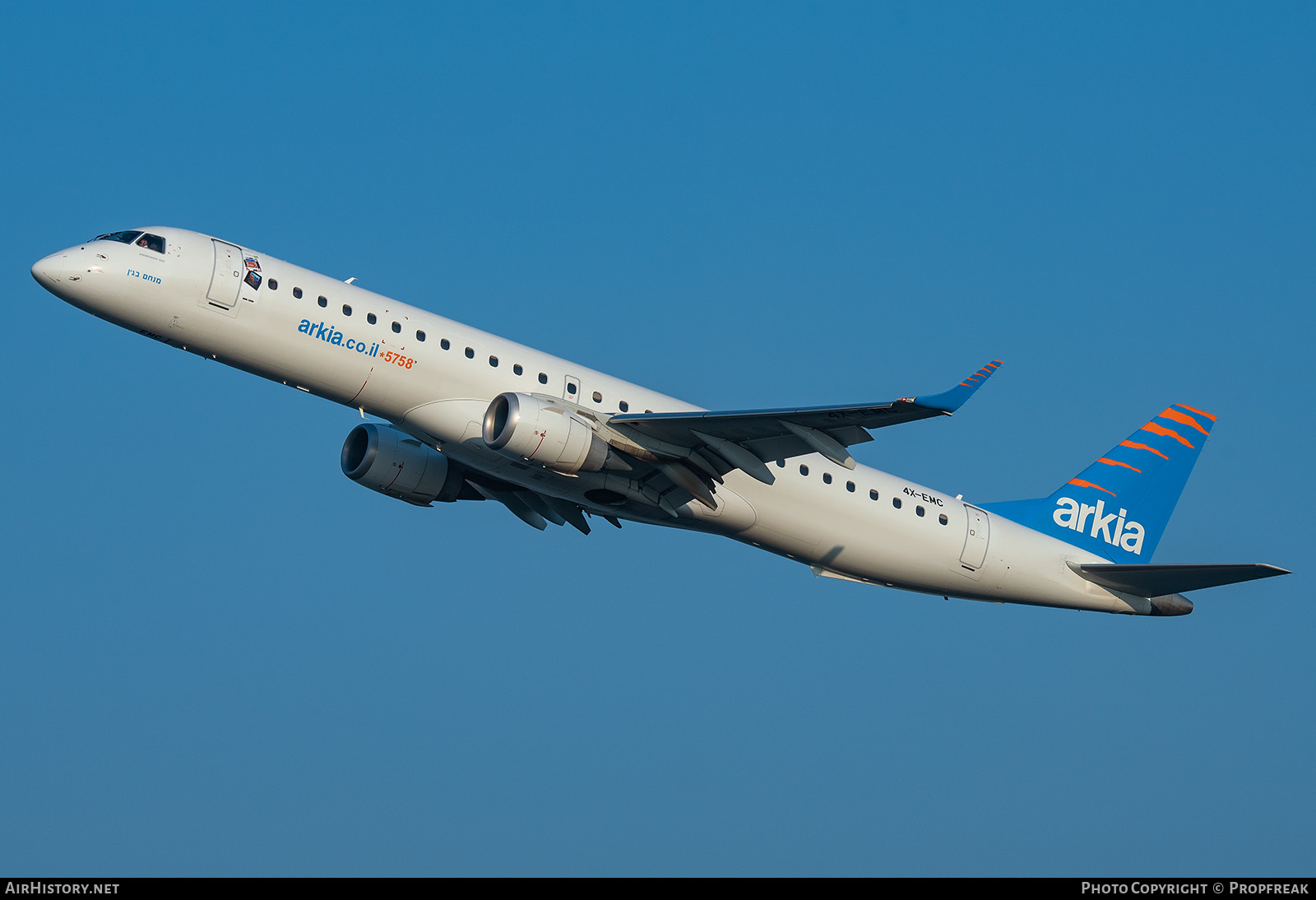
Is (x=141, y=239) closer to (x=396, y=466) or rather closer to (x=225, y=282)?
(x=225, y=282)

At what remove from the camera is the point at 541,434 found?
32594mm

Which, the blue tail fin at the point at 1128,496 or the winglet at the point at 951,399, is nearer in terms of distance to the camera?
the winglet at the point at 951,399

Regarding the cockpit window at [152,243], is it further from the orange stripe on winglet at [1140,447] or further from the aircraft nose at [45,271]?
the orange stripe on winglet at [1140,447]

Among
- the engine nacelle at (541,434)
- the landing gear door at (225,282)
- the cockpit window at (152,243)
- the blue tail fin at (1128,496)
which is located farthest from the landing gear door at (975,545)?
the cockpit window at (152,243)

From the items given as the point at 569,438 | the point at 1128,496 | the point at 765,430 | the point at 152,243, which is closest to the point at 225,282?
the point at 152,243

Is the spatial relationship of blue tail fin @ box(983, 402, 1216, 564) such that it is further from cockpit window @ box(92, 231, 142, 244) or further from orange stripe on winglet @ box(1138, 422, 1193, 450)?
cockpit window @ box(92, 231, 142, 244)

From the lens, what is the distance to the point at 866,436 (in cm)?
3256

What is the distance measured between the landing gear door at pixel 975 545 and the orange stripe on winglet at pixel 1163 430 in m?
7.62

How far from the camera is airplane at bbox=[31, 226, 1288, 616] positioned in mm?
32594

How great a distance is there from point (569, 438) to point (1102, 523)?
17926mm

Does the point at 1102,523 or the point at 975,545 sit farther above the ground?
the point at 1102,523

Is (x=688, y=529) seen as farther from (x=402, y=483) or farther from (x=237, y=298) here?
(x=237, y=298)

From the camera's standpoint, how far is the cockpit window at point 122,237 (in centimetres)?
3303
